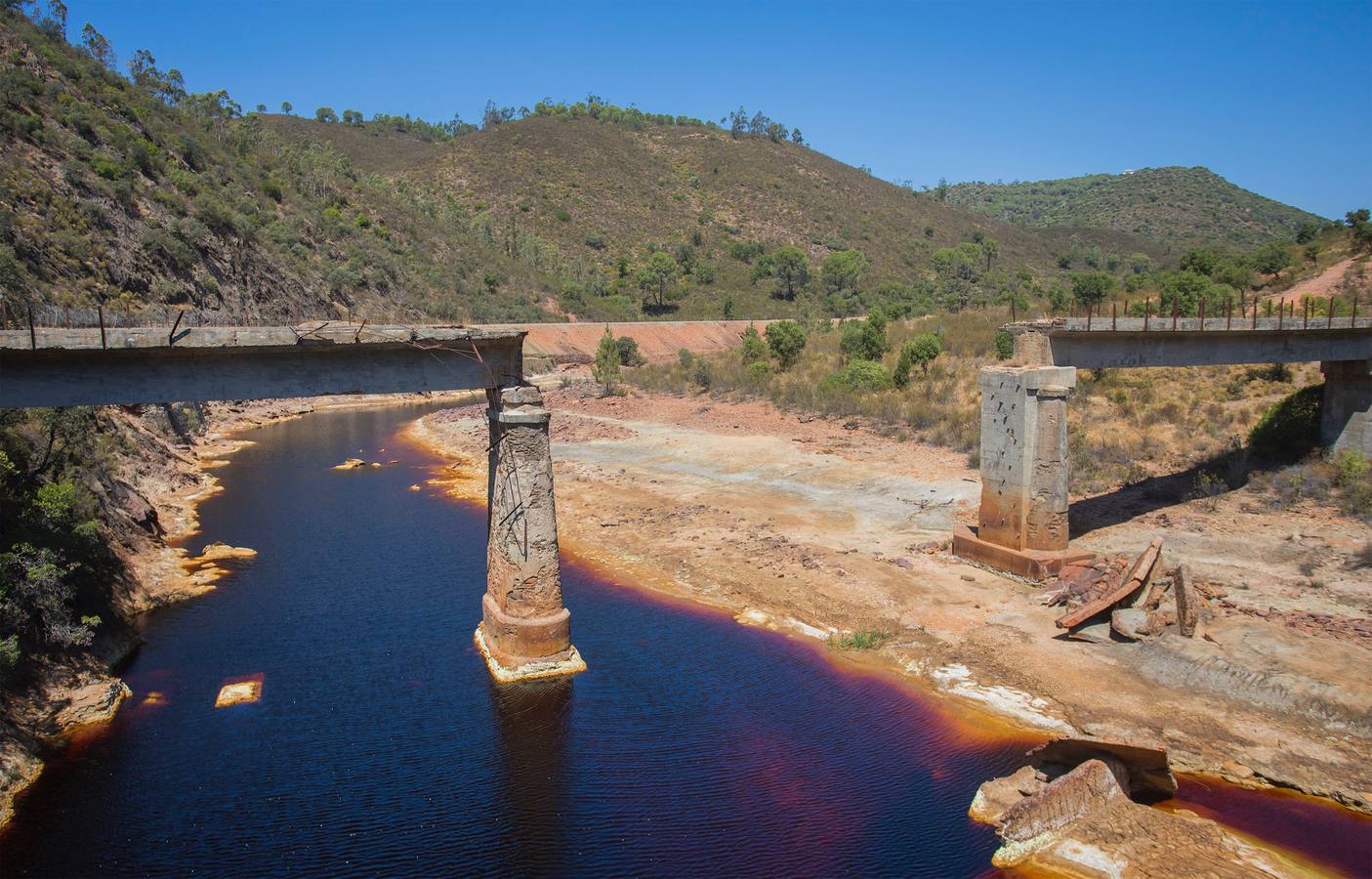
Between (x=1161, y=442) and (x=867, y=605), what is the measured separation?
1338 centimetres

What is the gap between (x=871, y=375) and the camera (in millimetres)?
34188

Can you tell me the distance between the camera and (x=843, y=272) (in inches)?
3342

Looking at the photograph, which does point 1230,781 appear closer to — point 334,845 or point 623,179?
point 334,845

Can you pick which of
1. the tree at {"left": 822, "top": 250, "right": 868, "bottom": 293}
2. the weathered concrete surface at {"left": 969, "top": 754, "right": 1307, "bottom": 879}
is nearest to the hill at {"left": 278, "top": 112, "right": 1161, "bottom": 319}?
the tree at {"left": 822, "top": 250, "right": 868, "bottom": 293}

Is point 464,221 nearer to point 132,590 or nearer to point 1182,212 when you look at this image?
point 132,590

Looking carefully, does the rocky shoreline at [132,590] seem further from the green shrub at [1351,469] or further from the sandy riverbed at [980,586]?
the green shrub at [1351,469]

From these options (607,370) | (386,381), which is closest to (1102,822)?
(386,381)

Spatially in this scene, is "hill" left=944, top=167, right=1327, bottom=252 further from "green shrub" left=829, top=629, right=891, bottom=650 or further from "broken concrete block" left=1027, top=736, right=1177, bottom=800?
"broken concrete block" left=1027, top=736, right=1177, bottom=800

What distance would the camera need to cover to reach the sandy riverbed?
10844 millimetres

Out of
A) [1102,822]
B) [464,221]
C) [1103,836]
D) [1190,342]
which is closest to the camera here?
[1103,836]

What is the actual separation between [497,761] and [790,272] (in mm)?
76691

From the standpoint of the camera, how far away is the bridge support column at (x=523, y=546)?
12383mm

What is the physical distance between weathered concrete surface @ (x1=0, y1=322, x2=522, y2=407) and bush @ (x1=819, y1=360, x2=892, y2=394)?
23.2m

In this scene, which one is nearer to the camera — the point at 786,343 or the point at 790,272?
the point at 786,343
